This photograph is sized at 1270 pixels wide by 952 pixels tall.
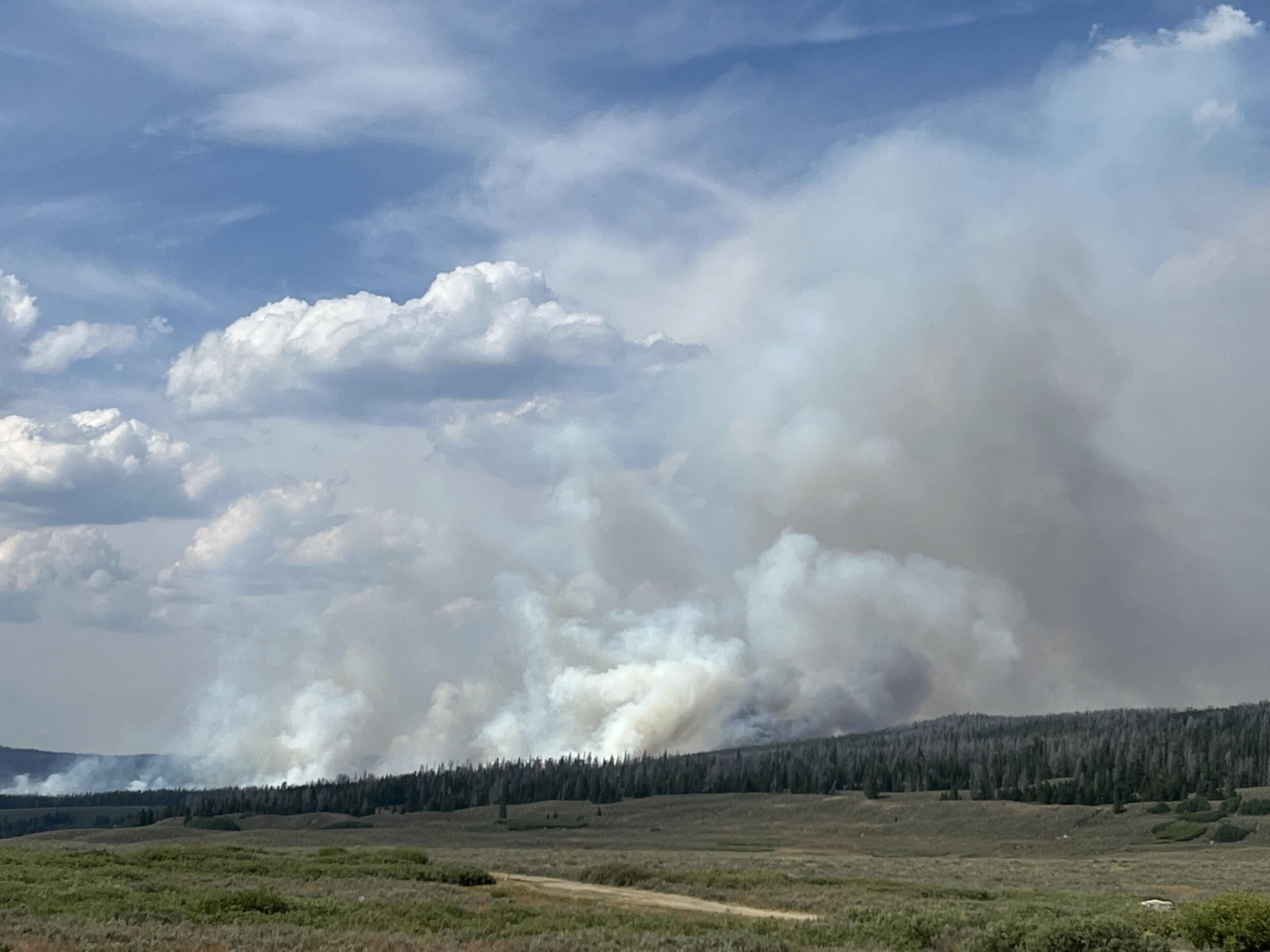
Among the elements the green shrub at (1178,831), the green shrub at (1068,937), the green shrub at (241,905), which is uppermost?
the green shrub at (1068,937)

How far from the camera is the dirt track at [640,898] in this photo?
55.3 m

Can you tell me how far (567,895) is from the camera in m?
63.2

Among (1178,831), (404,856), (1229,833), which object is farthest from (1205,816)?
(404,856)

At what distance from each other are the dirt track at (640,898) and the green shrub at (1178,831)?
368 feet

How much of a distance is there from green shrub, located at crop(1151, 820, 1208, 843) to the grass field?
18631mm

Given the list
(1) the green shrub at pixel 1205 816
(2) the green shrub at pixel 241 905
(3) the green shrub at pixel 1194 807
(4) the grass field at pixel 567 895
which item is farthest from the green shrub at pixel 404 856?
(3) the green shrub at pixel 1194 807

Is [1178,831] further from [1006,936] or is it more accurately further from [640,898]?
[1006,936]

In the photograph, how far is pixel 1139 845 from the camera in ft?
513

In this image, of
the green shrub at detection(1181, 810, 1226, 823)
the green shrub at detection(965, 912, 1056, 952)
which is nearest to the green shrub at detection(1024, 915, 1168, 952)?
the green shrub at detection(965, 912, 1056, 952)

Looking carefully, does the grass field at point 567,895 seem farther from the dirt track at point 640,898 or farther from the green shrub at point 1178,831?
the green shrub at point 1178,831

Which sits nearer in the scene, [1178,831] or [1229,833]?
[1229,833]

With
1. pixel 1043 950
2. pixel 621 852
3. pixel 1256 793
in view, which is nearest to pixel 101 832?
pixel 621 852

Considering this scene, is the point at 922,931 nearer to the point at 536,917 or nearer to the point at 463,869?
the point at 536,917

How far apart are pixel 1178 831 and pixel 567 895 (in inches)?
4969
